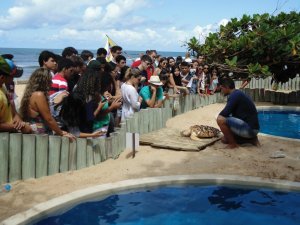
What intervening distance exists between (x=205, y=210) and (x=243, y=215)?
50 cm

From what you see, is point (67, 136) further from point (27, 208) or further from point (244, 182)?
point (244, 182)

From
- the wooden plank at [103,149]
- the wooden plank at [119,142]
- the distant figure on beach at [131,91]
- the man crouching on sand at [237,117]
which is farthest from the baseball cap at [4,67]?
the man crouching on sand at [237,117]

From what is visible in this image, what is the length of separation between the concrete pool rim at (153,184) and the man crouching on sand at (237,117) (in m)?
1.82

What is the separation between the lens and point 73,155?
6207 millimetres

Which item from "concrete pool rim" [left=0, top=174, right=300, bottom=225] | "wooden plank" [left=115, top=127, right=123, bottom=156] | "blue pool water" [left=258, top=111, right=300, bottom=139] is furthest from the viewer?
"blue pool water" [left=258, top=111, right=300, bottom=139]

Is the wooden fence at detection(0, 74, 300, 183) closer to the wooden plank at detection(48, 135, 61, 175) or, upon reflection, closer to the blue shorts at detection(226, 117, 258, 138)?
the wooden plank at detection(48, 135, 61, 175)

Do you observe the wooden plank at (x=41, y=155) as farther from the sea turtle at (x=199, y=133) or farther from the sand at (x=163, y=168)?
the sea turtle at (x=199, y=133)

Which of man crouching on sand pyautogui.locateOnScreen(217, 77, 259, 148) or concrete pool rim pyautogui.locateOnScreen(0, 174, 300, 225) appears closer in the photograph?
concrete pool rim pyautogui.locateOnScreen(0, 174, 300, 225)

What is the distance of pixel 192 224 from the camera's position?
16.1 feet

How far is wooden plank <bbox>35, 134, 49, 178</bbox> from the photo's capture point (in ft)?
18.6

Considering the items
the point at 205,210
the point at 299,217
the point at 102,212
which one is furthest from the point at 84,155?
the point at 299,217

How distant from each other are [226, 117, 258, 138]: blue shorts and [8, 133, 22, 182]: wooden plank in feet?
13.5

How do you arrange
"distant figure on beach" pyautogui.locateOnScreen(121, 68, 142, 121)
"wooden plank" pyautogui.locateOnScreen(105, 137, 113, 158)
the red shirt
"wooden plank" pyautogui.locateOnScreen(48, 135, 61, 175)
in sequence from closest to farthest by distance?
1. "wooden plank" pyautogui.locateOnScreen(48, 135, 61, 175)
2. "wooden plank" pyautogui.locateOnScreen(105, 137, 113, 158)
3. "distant figure on beach" pyautogui.locateOnScreen(121, 68, 142, 121)
4. the red shirt

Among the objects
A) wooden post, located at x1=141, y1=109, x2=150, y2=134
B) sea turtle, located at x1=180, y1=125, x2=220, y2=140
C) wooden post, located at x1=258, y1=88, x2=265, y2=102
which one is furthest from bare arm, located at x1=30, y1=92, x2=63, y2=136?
wooden post, located at x1=258, y1=88, x2=265, y2=102
